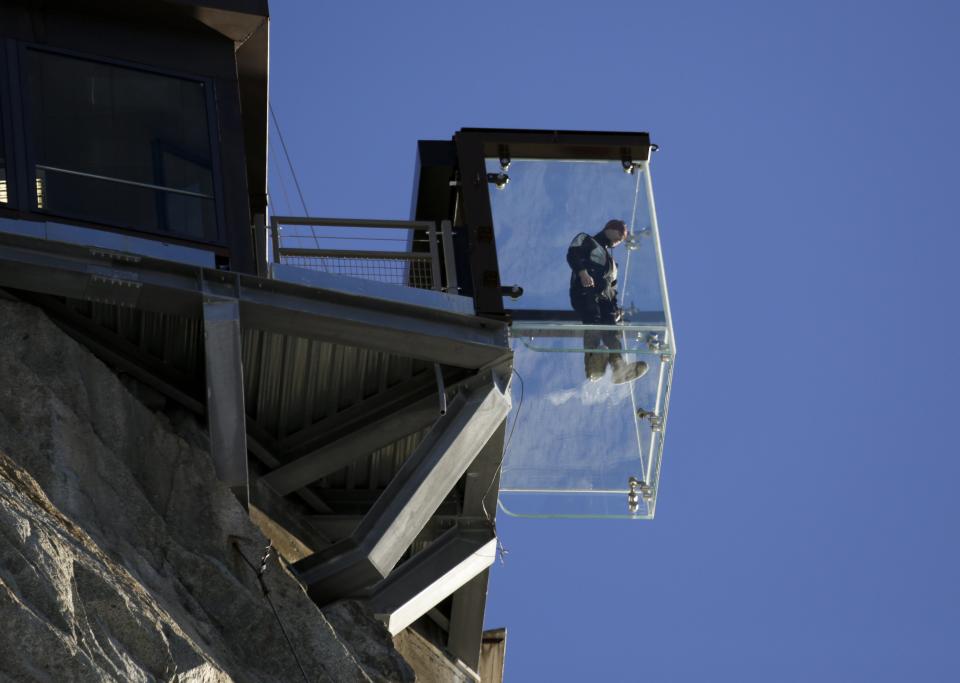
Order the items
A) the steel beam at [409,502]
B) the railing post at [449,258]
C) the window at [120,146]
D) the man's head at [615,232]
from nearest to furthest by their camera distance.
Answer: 1. the steel beam at [409,502]
2. the window at [120,146]
3. the railing post at [449,258]
4. the man's head at [615,232]

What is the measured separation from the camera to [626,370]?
18250mm

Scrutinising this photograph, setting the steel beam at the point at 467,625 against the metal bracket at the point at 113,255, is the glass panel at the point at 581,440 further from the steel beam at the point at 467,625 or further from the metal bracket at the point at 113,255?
the metal bracket at the point at 113,255

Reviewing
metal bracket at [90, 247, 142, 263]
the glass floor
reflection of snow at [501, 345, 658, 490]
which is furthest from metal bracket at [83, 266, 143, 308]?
reflection of snow at [501, 345, 658, 490]

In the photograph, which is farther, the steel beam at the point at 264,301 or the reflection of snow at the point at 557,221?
the reflection of snow at the point at 557,221

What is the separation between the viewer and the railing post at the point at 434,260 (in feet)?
57.7

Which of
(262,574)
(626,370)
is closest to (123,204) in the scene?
(262,574)

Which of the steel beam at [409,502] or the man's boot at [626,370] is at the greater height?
the man's boot at [626,370]

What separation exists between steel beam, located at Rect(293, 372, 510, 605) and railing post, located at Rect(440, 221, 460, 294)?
1.07 meters

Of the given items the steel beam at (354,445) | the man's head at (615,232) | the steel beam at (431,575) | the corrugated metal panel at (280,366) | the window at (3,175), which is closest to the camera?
the window at (3,175)

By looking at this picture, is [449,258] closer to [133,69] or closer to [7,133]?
[133,69]

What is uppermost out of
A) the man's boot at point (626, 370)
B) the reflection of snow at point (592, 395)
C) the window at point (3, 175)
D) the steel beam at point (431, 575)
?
the window at point (3, 175)

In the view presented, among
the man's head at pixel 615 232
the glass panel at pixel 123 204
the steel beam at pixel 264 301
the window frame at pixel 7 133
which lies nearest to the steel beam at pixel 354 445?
the steel beam at pixel 264 301

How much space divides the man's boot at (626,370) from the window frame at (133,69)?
421 centimetres

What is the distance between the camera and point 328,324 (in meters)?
A: 16.3
